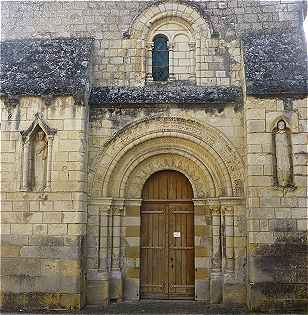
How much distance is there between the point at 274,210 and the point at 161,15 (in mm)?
4770

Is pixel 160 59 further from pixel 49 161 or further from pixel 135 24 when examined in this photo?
pixel 49 161

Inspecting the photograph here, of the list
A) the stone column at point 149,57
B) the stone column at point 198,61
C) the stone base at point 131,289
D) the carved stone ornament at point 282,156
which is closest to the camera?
the carved stone ornament at point 282,156

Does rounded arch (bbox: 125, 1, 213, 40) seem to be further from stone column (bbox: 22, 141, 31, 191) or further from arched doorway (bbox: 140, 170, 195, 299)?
stone column (bbox: 22, 141, 31, 191)

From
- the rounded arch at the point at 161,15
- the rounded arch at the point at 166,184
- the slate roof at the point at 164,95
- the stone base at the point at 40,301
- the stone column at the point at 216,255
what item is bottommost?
the stone base at the point at 40,301

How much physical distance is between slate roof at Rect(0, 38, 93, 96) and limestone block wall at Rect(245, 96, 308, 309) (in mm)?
3460

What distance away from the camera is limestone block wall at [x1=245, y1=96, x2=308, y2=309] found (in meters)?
7.75

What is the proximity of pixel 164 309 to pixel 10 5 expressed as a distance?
24.0 feet

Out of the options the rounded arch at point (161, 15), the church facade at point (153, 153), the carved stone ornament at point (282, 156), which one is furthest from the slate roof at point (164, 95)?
the rounded arch at point (161, 15)

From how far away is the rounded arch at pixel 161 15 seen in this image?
9.34 m

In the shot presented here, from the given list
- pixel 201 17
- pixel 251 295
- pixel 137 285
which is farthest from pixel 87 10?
pixel 251 295

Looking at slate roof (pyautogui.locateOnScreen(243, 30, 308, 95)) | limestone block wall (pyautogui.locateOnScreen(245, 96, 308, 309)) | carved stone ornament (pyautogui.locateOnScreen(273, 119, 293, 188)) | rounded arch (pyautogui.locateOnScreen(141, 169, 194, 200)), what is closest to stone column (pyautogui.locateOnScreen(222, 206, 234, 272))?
limestone block wall (pyautogui.locateOnScreen(245, 96, 308, 309))

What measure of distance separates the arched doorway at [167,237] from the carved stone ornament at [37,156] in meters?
2.12

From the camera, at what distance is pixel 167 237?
29.7 feet

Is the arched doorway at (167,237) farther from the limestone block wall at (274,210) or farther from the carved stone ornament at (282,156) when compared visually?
the carved stone ornament at (282,156)
